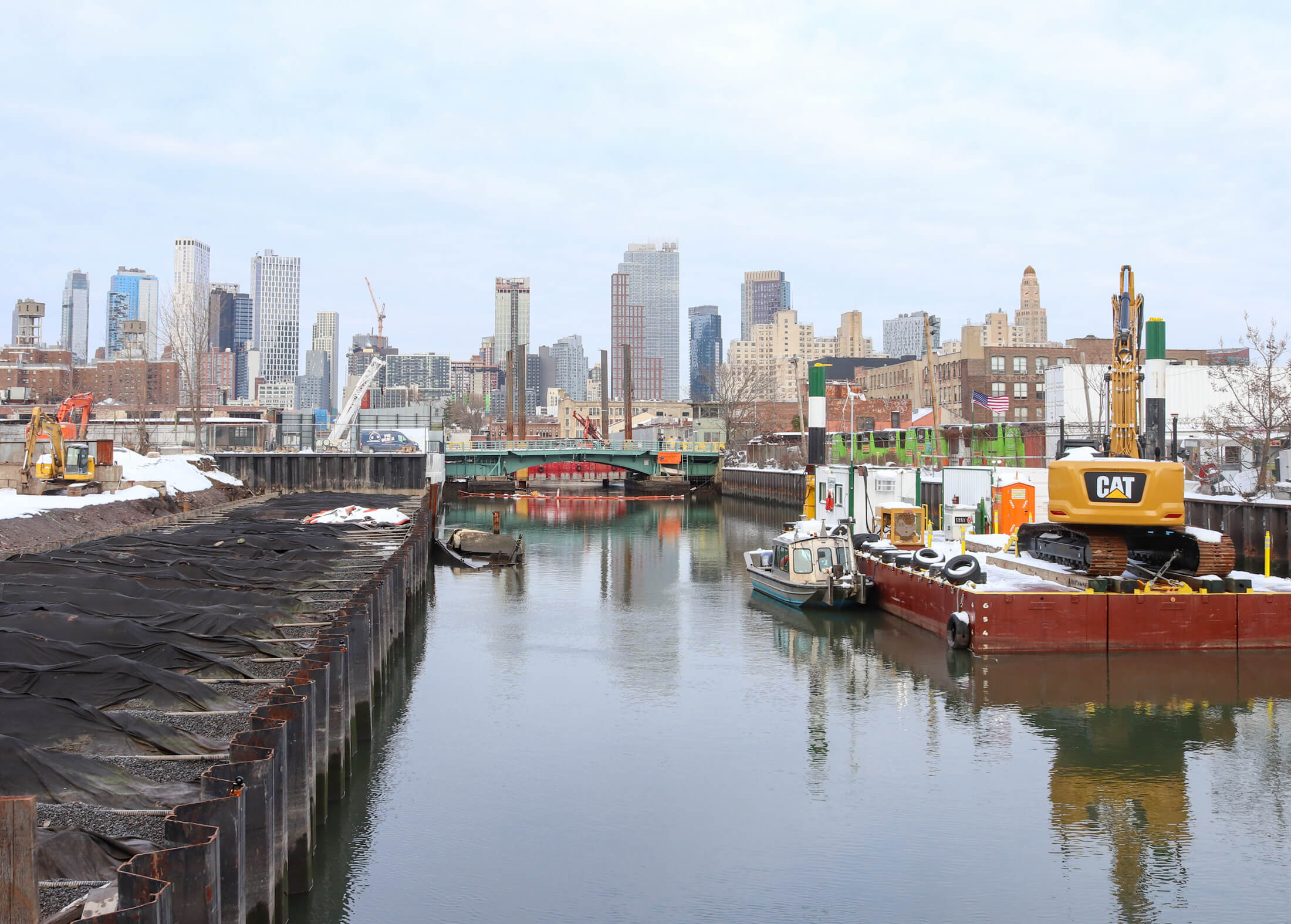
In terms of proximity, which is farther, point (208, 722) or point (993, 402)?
point (993, 402)

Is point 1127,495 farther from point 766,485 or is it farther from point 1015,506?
point 766,485

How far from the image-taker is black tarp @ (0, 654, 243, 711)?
1311 cm

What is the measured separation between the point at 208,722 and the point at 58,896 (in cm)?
484

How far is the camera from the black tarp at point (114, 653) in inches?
566

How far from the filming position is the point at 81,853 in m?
8.95

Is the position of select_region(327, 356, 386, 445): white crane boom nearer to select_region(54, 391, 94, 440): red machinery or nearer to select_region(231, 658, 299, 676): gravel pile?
select_region(54, 391, 94, 440): red machinery

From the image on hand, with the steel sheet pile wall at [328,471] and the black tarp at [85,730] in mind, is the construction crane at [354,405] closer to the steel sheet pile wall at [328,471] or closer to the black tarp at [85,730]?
the steel sheet pile wall at [328,471]

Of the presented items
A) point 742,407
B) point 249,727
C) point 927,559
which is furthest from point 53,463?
point 742,407

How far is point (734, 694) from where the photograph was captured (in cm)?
2481

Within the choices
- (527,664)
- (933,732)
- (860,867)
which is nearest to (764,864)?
(860,867)

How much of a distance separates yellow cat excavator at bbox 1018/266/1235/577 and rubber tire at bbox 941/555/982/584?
2.32 meters

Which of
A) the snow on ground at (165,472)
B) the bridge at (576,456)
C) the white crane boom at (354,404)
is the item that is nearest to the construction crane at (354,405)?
the white crane boom at (354,404)

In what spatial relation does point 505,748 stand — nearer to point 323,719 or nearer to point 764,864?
point 323,719

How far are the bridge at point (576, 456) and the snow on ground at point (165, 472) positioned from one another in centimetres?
3377
